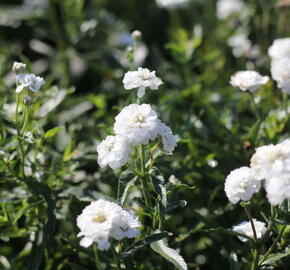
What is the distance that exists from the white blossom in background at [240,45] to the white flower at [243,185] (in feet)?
6.03

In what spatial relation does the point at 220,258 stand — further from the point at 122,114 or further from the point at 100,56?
the point at 100,56

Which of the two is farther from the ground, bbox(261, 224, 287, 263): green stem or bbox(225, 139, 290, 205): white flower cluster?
bbox(225, 139, 290, 205): white flower cluster

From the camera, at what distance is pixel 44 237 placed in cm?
216

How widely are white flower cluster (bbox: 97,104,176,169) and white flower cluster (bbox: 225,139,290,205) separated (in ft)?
0.87

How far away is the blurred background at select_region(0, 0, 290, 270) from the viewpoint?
2.35 metres

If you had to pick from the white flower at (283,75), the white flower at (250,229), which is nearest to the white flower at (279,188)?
the white flower at (250,229)

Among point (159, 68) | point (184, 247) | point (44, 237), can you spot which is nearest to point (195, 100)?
point (159, 68)

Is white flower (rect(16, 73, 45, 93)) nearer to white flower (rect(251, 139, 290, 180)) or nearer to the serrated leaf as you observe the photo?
the serrated leaf

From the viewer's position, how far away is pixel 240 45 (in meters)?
3.69

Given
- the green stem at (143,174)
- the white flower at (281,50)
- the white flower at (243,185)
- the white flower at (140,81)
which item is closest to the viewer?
the white flower at (243,185)

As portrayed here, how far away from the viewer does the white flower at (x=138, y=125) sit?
171 centimetres

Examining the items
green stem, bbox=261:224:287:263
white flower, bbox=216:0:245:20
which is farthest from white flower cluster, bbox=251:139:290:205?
white flower, bbox=216:0:245:20

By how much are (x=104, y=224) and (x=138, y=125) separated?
353 millimetres

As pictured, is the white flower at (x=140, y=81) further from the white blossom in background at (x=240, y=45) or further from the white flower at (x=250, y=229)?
the white blossom in background at (x=240, y=45)
